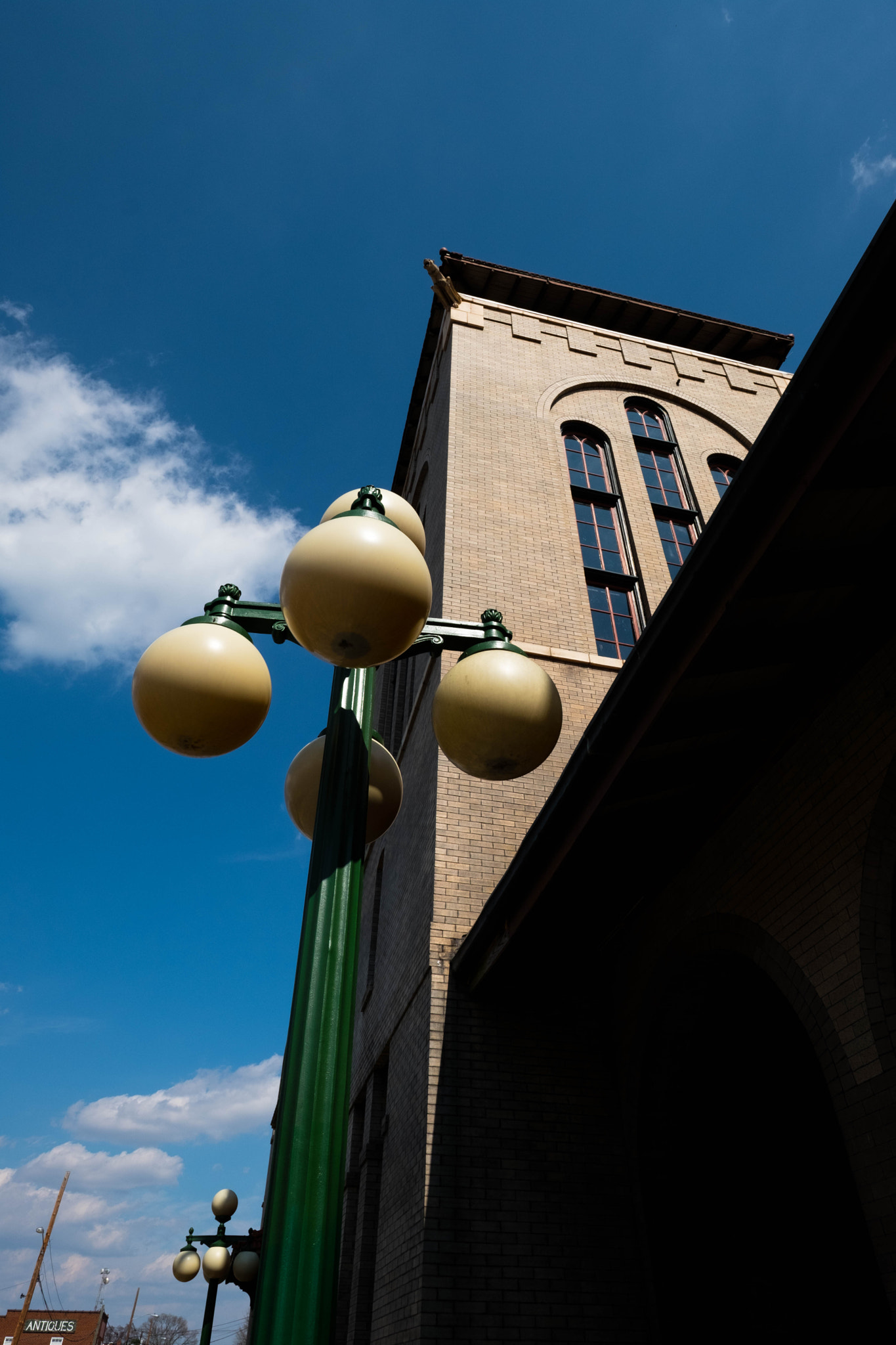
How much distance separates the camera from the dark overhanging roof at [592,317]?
1531 centimetres

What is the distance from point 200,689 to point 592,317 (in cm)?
1532

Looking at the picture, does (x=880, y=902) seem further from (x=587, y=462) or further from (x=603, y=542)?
(x=587, y=462)

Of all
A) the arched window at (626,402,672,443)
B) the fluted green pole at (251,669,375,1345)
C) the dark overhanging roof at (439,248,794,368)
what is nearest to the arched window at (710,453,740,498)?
the arched window at (626,402,672,443)

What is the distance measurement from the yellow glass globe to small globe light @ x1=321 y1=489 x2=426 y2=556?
79cm

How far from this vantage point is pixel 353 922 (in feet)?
8.95

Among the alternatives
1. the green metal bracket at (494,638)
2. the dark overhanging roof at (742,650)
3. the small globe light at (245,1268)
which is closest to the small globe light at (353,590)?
the green metal bracket at (494,638)

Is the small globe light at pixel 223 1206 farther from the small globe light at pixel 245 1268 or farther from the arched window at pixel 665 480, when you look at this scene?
the arched window at pixel 665 480

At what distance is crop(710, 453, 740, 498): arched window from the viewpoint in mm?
14273

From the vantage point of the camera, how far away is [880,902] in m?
4.18

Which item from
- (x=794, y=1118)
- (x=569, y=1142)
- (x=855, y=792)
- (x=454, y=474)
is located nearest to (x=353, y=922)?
(x=855, y=792)

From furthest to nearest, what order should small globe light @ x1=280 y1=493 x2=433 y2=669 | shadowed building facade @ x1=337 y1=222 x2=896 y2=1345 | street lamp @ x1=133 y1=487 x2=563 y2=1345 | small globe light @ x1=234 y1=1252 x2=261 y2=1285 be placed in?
small globe light @ x1=234 y1=1252 x2=261 y2=1285, shadowed building facade @ x1=337 y1=222 x2=896 y2=1345, small globe light @ x1=280 y1=493 x2=433 y2=669, street lamp @ x1=133 y1=487 x2=563 y2=1345

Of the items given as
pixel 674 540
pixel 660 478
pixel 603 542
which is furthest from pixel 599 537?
pixel 660 478

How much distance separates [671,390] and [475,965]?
1180cm

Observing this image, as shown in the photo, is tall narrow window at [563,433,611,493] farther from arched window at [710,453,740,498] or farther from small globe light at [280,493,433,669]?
Answer: small globe light at [280,493,433,669]
